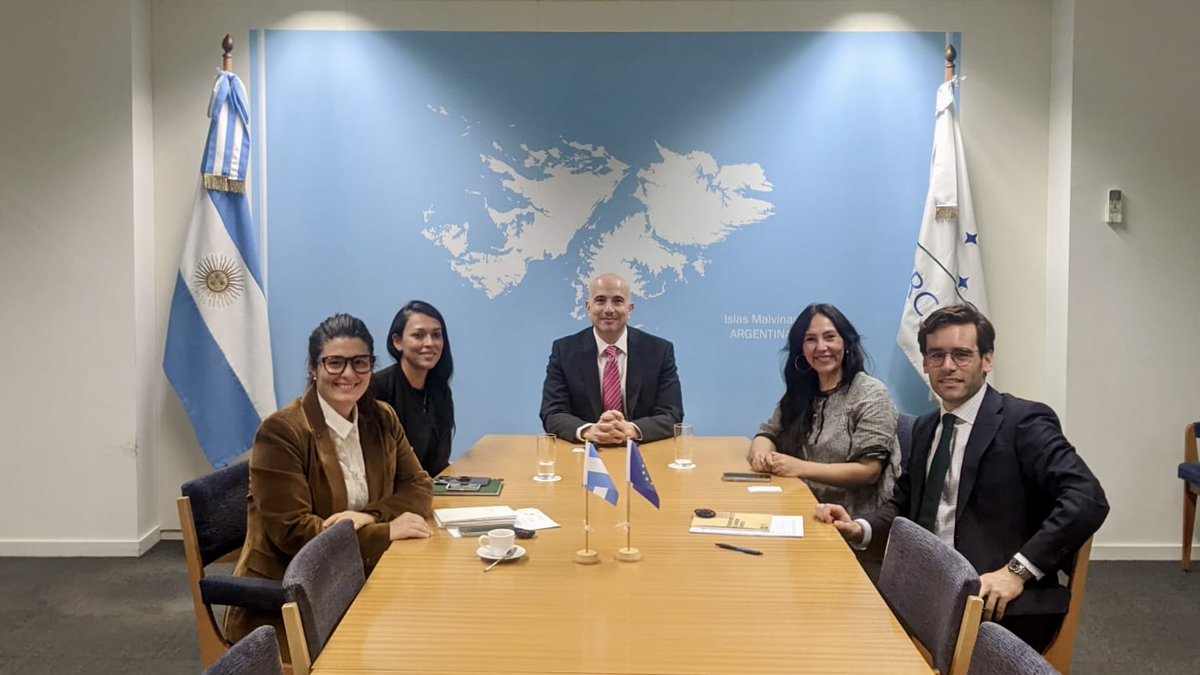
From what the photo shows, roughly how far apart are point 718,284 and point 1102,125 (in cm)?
220

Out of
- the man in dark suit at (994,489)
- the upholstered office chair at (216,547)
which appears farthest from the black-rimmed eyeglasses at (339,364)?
the man in dark suit at (994,489)

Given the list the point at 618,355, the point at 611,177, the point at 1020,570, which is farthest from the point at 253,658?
the point at 611,177

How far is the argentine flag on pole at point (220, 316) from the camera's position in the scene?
506 cm

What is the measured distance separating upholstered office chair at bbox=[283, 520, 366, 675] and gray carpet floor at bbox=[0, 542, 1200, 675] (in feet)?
5.54

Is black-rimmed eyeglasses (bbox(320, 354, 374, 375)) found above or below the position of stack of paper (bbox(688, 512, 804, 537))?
above

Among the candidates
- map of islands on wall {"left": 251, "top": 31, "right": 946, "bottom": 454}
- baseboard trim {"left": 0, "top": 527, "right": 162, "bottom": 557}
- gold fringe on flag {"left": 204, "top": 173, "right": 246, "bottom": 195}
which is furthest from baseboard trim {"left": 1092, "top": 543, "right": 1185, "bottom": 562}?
baseboard trim {"left": 0, "top": 527, "right": 162, "bottom": 557}

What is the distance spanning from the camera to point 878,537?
3049 millimetres

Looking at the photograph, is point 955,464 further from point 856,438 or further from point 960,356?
point 856,438

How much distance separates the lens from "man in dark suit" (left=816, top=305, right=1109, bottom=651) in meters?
2.47

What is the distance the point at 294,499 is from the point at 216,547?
1.54 feet

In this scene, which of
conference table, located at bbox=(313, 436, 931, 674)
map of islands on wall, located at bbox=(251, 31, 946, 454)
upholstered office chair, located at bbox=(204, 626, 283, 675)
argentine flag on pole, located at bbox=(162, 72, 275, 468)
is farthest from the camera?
map of islands on wall, located at bbox=(251, 31, 946, 454)

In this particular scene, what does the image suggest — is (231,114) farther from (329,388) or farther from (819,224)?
(819,224)

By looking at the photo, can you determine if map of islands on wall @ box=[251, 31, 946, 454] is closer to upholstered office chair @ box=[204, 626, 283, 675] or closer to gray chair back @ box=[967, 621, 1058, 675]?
gray chair back @ box=[967, 621, 1058, 675]

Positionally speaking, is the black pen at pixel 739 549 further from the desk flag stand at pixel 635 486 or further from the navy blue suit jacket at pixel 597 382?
the navy blue suit jacket at pixel 597 382
